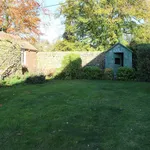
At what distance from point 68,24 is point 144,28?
27.6 ft

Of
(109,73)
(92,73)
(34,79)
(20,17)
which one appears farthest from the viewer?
(20,17)

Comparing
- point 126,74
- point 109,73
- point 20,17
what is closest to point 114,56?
point 109,73

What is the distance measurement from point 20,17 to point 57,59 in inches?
255

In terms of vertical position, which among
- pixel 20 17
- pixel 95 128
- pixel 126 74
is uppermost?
pixel 20 17

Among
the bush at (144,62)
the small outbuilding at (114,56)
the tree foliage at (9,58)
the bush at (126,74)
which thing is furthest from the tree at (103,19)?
the tree foliage at (9,58)

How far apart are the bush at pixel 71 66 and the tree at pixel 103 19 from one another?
8276 mm

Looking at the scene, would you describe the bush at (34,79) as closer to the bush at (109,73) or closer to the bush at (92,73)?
the bush at (92,73)

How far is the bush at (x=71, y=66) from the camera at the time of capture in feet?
50.6

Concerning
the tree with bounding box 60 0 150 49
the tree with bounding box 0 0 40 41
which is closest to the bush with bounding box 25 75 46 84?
the tree with bounding box 0 0 40 41

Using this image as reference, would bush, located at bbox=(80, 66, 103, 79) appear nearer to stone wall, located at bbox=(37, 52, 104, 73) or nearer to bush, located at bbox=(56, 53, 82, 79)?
bush, located at bbox=(56, 53, 82, 79)

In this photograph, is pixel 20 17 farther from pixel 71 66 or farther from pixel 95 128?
pixel 95 128

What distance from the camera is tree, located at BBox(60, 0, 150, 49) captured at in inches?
852

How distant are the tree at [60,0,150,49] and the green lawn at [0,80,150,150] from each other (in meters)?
16.0

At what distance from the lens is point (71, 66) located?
15430 mm
